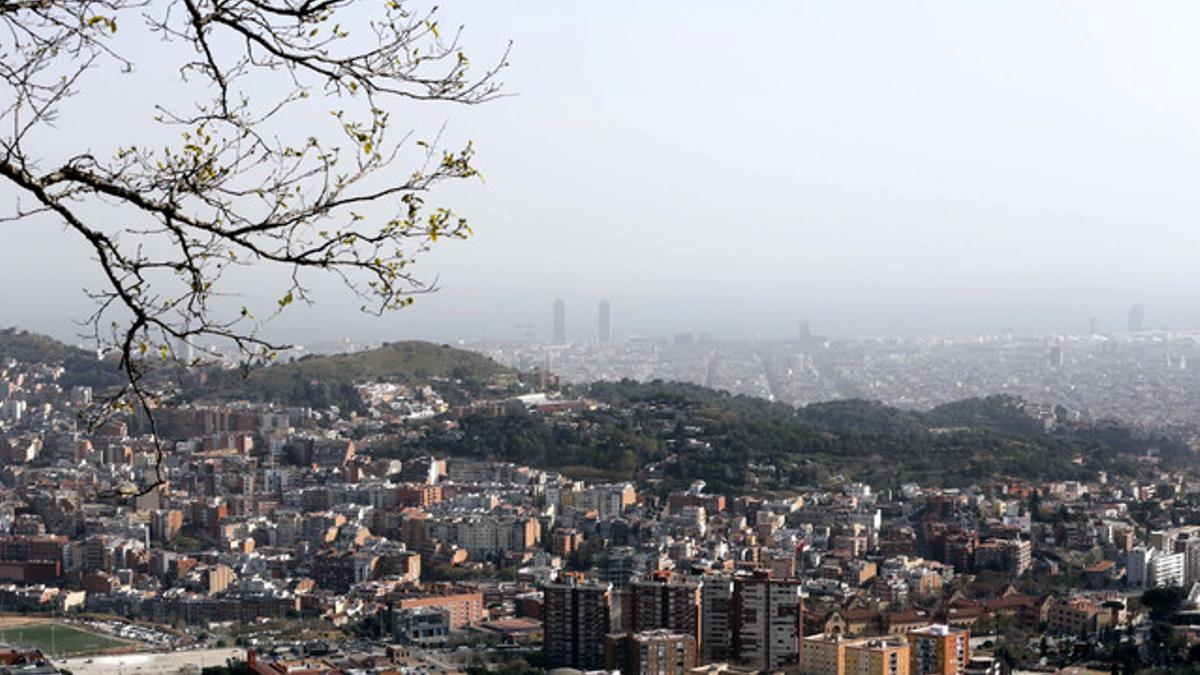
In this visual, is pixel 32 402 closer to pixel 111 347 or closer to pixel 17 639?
pixel 17 639

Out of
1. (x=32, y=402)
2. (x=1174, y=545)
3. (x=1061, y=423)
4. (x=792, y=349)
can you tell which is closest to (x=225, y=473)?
(x=32, y=402)

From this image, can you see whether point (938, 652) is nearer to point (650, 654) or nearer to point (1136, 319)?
→ point (650, 654)

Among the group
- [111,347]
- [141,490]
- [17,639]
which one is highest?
[111,347]

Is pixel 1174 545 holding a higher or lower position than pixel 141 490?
lower

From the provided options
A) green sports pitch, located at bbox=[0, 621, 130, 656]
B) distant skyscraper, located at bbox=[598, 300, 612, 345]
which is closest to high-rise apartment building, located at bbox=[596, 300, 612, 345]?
distant skyscraper, located at bbox=[598, 300, 612, 345]

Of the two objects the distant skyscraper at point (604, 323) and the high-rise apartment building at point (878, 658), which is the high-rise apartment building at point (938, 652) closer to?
the high-rise apartment building at point (878, 658)

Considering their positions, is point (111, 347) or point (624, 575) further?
point (624, 575)

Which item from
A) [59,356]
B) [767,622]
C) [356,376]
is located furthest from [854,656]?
[59,356]
